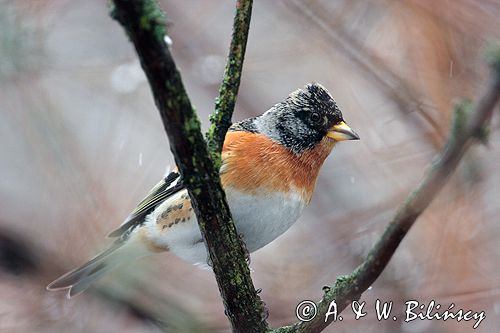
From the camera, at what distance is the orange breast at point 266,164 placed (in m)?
2.60

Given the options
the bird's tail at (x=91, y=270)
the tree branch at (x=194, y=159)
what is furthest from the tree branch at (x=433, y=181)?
the bird's tail at (x=91, y=270)

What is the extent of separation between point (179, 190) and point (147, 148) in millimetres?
1604

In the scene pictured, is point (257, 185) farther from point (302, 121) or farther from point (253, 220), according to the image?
point (302, 121)

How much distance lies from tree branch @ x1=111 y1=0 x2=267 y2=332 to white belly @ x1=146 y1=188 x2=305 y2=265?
1.91 feet

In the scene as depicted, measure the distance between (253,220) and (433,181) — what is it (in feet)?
4.57

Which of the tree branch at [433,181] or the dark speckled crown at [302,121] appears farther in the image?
the dark speckled crown at [302,121]

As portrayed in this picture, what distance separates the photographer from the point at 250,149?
2699mm

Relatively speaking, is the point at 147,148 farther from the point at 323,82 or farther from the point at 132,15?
the point at 132,15

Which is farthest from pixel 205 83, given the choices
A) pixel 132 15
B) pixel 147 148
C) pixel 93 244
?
pixel 132 15

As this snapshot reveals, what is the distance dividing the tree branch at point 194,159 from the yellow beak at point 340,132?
956 millimetres

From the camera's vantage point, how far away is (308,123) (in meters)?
2.86

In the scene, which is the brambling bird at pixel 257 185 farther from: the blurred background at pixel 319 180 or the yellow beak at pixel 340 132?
the blurred background at pixel 319 180

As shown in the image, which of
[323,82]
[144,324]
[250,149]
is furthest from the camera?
[323,82]

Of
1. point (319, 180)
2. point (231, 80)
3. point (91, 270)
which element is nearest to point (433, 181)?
point (231, 80)
